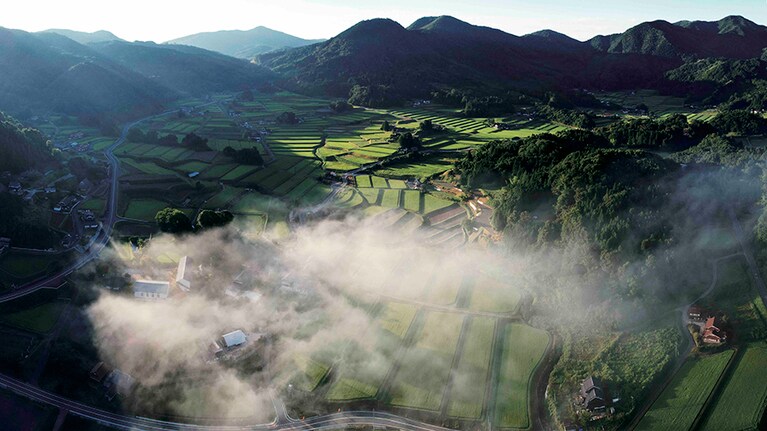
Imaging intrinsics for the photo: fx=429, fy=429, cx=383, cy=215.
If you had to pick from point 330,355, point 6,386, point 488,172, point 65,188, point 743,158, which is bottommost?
point 6,386

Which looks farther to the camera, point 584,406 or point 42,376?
point 42,376

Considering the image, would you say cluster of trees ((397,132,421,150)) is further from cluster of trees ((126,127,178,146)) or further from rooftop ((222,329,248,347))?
rooftop ((222,329,248,347))

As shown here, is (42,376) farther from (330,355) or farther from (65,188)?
(65,188)

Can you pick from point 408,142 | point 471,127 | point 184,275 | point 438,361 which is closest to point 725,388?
point 438,361

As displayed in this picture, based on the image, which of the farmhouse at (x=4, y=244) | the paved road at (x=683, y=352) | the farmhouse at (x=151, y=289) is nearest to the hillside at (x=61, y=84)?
the farmhouse at (x=4, y=244)

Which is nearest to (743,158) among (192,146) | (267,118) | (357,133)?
(357,133)

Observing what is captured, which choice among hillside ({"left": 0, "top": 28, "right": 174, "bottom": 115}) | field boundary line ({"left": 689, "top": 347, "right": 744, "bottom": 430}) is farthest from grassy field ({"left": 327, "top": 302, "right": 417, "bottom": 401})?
hillside ({"left": 0, "top": 28, "right": 174, "bottom": 115})

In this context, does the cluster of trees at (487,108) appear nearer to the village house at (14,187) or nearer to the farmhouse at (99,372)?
the village house at (14,187)
